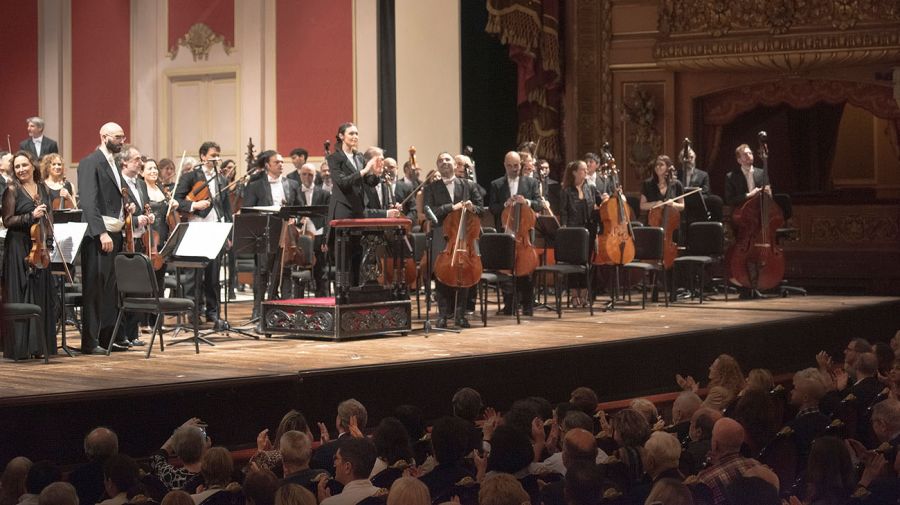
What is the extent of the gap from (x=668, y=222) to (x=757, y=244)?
0.79 m

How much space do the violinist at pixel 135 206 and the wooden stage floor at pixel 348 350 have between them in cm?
31

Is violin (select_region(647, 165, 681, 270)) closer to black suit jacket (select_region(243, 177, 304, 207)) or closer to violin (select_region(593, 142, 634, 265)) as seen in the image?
violin (select_region(593, 142, 634, 265))

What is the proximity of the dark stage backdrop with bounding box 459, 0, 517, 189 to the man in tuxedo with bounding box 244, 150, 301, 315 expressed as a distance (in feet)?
10.2

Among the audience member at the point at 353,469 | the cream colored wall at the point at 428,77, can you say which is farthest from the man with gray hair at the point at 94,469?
the cream colored wall at the point at 428,77

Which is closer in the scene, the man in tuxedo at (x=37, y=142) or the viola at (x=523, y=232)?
the viola at (x=523, y=232)

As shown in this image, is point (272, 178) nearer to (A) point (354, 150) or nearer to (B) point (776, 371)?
(A) point (354, 150)

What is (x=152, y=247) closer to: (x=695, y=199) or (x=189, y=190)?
(x=189, y=190)

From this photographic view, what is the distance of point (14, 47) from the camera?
1522cm

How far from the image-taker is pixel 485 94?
1359cm

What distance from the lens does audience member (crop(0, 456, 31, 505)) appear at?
4.24 meters

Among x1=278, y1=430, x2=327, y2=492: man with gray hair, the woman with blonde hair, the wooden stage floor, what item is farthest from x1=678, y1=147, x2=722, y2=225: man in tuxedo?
the woman with blonde hair

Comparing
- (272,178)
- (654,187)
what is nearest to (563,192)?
(654,187)

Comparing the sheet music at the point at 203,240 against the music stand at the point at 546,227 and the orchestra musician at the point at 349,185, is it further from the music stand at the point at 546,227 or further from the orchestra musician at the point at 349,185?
the music stand at the point at 546,227

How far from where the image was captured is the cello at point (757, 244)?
1095 centimetres
